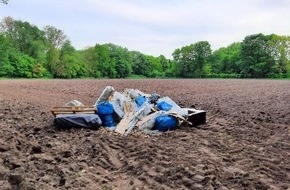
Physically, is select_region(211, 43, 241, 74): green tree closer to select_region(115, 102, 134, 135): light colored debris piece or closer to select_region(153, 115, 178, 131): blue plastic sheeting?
select_region(115, 102, 134, 135): light colored debris piece

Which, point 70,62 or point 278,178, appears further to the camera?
point 70,62

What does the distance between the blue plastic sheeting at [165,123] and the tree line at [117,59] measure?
57614mm

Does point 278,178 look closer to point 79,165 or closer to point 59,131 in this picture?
point 79,165

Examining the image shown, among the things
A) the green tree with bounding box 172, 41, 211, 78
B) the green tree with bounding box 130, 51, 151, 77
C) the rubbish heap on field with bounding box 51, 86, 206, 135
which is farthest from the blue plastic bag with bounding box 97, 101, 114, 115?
the green tree with bounding box 130, 51, 151, 77

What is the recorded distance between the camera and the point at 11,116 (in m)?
10.5

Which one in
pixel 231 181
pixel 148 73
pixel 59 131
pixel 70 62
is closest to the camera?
pixel 231 181

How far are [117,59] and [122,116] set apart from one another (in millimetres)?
86572

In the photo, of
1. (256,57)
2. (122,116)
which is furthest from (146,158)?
(256,57)

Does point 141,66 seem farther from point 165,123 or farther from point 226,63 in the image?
point 165,123

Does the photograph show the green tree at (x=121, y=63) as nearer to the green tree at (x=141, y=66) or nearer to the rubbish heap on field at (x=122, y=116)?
the green tree at (x=141, y=66)

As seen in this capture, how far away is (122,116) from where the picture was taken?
9.98 m

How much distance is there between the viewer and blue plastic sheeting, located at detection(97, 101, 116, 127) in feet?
31.7

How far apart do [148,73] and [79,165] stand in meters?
94.2

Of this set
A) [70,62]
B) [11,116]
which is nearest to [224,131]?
[11,116]
